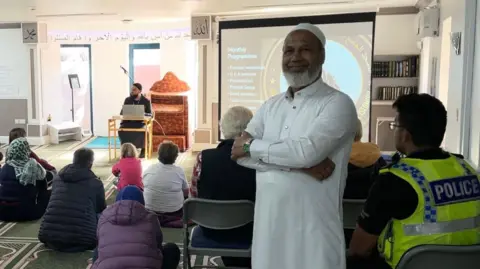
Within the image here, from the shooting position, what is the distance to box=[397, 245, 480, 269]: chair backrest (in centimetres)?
148

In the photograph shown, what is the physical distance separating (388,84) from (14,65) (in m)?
6.85

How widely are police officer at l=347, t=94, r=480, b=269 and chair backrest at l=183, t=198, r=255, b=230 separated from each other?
2.51 ft

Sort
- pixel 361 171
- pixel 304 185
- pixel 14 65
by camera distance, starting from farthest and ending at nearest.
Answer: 1. pixel 14 65
2. pixel 361 171
3. pixel 304 185

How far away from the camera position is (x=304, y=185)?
62.4 inches

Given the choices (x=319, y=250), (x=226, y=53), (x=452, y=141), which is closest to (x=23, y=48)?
(x=226, y=53)

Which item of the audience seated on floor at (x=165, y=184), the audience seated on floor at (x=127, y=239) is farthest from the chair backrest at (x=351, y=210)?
the audience seated on floor at (x=165, y=184)

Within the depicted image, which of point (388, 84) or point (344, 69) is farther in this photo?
point (388, 84)

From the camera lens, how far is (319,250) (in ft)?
5.18

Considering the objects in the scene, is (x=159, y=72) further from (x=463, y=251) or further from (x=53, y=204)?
(x=463, y=251)

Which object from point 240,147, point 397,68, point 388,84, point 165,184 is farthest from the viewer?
point 388,84

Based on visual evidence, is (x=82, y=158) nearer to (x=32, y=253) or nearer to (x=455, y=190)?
(x=32, y=253)

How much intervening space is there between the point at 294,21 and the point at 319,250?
4233 millimetres

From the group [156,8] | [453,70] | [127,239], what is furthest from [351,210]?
[156,8]

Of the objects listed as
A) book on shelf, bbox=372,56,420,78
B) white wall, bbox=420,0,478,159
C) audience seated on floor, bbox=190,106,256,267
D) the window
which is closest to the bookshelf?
book on shelf, bbox=372,56,420,78
